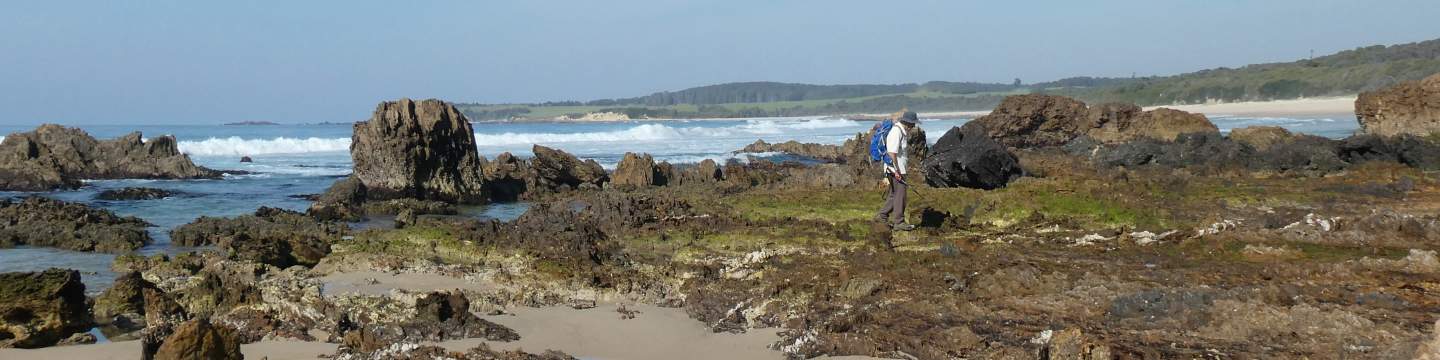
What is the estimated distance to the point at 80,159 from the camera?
84.4ft

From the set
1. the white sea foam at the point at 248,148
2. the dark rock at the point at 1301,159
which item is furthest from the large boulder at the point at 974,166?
the white sea foam at the point at 248,148

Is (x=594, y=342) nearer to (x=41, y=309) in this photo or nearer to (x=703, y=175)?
(x=41, y=309)

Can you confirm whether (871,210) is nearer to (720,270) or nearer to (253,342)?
(720,270)

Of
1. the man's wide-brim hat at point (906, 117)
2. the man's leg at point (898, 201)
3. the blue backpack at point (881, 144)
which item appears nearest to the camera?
the man's leg at point (898, 201)

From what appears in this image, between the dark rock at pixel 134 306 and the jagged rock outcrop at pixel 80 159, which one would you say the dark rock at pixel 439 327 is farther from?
the jagged rock outcrop at pixel 80 159

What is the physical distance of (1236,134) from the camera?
21.9m

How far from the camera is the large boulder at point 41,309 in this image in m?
6.46

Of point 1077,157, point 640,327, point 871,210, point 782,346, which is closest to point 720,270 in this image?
point 640,327

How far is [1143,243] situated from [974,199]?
2.63 meters

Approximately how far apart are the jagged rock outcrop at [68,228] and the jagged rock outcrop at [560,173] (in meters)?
6.97

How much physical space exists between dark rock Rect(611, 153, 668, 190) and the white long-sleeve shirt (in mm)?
9445

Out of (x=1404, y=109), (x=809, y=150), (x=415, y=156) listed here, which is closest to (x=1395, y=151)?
(x=1404, y=109)

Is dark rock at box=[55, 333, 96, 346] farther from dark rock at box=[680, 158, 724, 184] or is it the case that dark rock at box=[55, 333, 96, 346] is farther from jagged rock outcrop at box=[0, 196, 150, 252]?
dark rock at box=[680, 158, 724, 184]

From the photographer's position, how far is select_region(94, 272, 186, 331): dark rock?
7160 mm
